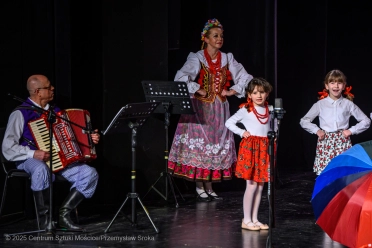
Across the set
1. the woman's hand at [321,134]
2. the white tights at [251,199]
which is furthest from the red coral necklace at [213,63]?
the white tights at [251,199]

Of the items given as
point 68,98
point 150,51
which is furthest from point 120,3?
point 68,98

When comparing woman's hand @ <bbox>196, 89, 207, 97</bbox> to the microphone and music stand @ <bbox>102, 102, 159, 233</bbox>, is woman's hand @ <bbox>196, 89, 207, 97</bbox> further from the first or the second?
the microphone

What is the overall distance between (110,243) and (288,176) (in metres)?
4.65

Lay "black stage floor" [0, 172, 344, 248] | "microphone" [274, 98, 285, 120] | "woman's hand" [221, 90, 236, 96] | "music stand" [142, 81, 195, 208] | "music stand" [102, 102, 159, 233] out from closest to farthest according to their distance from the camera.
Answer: "microphone" [274, 98, 285, 120] → "black stage floor" [0, 172, 344, 248] → "music stand" [102, 102, 159, 233] → "music stand" [142, 81, 195, 208] → "woman's hand" [221, 90, 236, 96]

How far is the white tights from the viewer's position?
6363 millimetres

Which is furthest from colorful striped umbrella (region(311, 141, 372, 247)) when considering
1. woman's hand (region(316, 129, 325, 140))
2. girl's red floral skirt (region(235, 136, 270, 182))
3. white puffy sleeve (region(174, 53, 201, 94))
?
white puffy sleeve (region(174, 53, 201, 94))

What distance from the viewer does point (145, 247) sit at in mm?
5715

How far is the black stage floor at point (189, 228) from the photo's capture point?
5871 millimetres

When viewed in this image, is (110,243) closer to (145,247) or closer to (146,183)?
(145,247)

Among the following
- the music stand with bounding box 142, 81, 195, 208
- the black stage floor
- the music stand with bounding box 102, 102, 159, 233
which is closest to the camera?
the black stage floor

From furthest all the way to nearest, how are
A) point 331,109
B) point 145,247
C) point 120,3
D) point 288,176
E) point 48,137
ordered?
point 288,176
point 120,3
point 331,109
point 48,137
point 145,247

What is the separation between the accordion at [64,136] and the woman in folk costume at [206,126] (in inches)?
70.5

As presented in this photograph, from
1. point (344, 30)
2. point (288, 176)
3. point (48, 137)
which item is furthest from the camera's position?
point (344, 30)

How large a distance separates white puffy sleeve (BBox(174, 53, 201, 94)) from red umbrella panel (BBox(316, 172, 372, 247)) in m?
3.18
